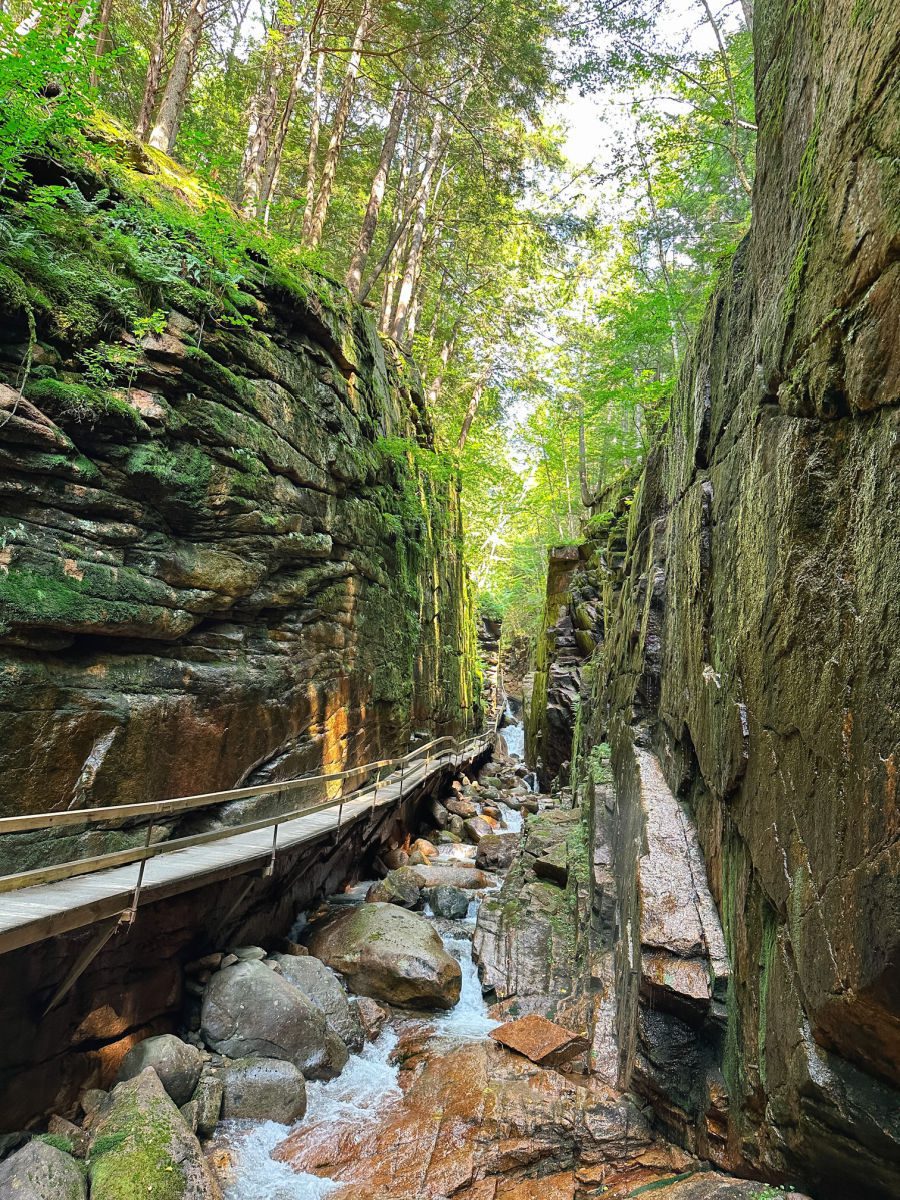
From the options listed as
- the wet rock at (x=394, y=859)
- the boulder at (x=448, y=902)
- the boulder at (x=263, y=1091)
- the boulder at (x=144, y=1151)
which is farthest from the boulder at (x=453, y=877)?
the boulder at (x=144, y=1151)

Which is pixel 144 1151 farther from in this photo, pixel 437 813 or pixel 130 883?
pixel 437 813

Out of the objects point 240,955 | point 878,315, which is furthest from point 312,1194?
point 878,315

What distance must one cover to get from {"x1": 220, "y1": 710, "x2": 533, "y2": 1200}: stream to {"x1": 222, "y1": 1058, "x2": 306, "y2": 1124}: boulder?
0.07 m

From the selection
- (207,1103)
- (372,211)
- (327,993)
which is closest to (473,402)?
(372,211)

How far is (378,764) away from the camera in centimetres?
1100

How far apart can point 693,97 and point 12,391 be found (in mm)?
15816

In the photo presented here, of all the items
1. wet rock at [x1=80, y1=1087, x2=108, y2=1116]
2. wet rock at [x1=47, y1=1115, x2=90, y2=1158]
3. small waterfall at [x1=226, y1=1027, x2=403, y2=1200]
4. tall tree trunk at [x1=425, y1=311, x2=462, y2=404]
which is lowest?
small waterfall at [x1=226, y1=1027, x2=403, y2=1200]

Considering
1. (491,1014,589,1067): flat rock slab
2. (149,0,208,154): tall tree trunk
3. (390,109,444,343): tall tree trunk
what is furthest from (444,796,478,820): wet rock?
(149,0,208,154): tall tree trunk

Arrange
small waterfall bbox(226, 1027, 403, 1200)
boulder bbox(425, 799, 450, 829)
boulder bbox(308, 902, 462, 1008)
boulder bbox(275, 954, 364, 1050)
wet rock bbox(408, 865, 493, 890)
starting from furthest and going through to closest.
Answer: boulder bbox(425, 799, 450, 829)
wet rock bbox(408, 865, 493, 890)
boulder bbox(308, 902, 462, 1008)
boulder bbox(275, 954, 364, 1050)
small waterfall bbox(226, 1027, 403, 1200)

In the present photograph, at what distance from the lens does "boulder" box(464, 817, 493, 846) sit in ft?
48.4

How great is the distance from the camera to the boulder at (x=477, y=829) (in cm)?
1474

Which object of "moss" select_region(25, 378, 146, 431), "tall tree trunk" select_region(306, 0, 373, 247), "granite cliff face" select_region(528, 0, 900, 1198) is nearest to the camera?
"granite cliff face" select_region(528, 0, 900, 1198)

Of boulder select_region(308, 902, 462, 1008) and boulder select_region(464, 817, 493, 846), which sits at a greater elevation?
boulder select_region(308, 902, 462, 1008)

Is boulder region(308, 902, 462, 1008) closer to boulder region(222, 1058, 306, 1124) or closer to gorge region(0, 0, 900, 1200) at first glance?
gorge region(0, 0, 900, 1200)
